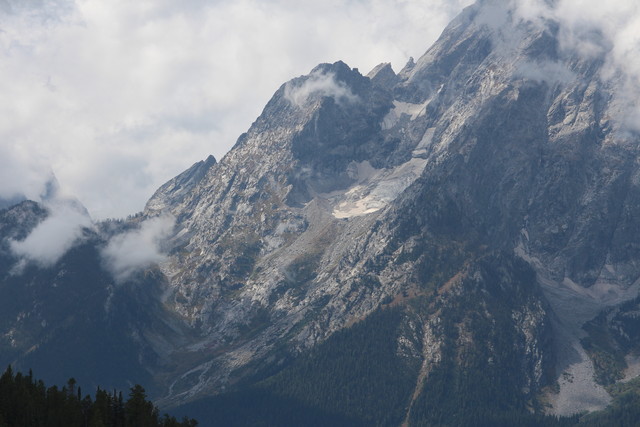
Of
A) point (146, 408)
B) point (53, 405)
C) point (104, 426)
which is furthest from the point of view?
point (146, 408)

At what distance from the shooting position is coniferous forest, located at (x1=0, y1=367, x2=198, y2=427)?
526ft

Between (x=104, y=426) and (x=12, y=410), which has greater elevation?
(x=12, y=410)

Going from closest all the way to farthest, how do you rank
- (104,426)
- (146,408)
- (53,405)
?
1. (104,426)
2. (53,405)
3. (146,408)

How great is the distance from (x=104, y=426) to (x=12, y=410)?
20.1 meters

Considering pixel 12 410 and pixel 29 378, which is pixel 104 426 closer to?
pixel 12 410

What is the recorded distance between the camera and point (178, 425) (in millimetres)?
192000

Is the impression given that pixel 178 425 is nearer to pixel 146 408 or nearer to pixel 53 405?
pixel 146 408

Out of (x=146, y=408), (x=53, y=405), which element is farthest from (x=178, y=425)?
(x=53, y=405)

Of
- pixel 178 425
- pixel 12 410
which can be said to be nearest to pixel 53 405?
pixel 12 410

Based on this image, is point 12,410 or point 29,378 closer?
point 12,410

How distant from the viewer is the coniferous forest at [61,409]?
160375mm

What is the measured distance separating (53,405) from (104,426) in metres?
18.4

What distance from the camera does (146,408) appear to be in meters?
182

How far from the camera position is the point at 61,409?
166m
